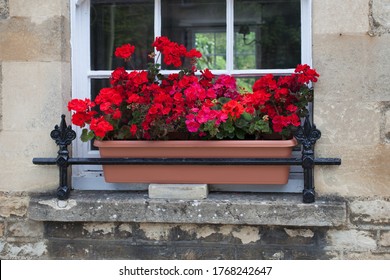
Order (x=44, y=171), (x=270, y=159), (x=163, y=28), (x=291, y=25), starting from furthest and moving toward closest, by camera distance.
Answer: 1. (x=291, y=25)
2. (x=163, y=28)
3. (x=44, y=171)
4. (x=270, y=159)

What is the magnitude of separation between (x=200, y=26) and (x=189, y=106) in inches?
49.7

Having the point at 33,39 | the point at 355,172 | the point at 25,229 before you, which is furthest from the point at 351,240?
the point at 33,39

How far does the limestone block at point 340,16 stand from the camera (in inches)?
100

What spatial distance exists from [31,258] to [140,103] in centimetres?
103

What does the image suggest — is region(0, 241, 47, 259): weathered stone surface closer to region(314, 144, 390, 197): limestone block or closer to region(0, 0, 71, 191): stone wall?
region(0, 0, 71, 191): stone wall

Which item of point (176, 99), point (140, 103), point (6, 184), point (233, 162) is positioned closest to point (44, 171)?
point (6, 184)

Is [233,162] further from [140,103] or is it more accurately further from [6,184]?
[6,184]

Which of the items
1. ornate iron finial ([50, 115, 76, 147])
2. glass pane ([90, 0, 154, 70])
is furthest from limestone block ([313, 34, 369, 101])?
ornate iron finial ([50, 115, 76, 147])

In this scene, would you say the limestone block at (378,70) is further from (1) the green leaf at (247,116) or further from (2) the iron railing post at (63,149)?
(2) the iron railing post at (63,149)

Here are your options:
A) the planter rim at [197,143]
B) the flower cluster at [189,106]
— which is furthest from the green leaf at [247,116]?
the planter rim at [197,143]

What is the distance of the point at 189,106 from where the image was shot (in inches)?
100.0

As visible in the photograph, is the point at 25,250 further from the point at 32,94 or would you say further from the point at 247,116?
the point at 247,116

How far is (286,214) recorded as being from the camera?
251cm

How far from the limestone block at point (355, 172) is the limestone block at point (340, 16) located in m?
0.56
